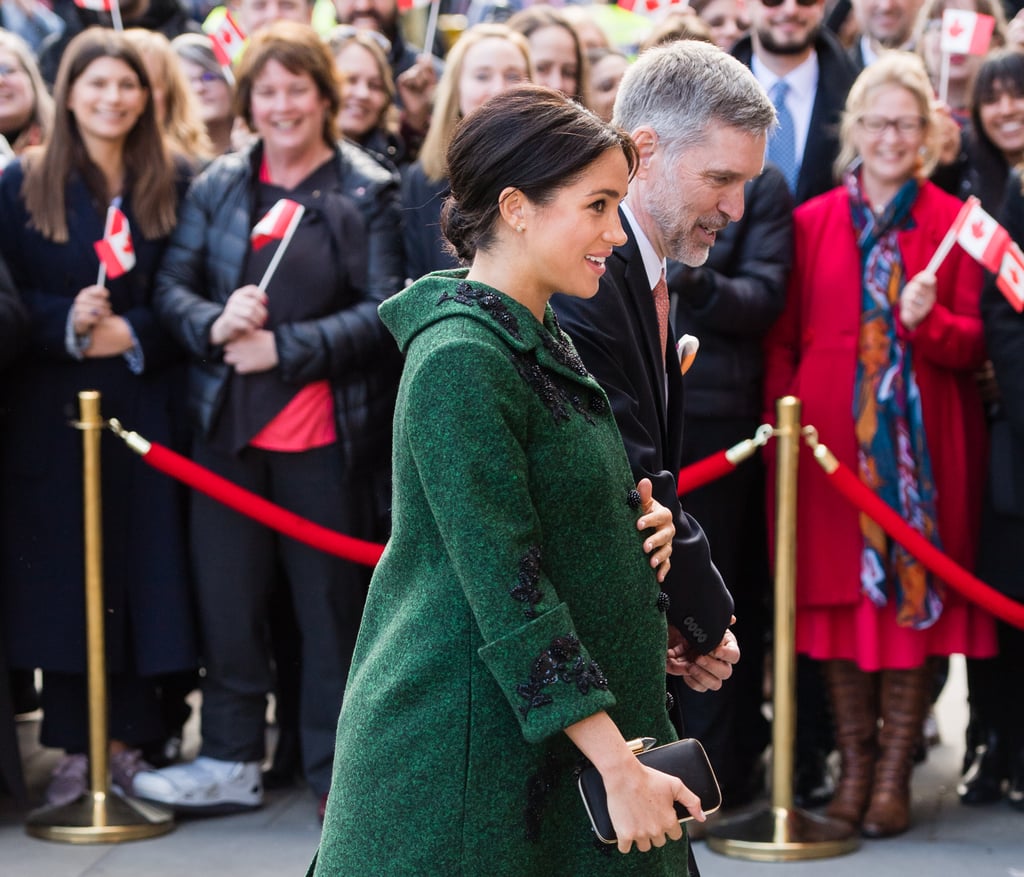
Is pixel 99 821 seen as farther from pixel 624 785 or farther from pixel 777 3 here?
pixel 777 3

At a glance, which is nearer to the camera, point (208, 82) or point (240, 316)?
point (240, 316)

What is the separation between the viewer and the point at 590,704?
6.99 ft

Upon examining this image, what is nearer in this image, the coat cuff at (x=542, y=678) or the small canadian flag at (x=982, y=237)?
the coat cuff at (x=542, y=678)

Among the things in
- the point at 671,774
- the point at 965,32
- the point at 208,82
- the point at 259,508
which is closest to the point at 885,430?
the point at 965,32

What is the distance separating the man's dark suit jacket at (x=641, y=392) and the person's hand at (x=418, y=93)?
399cm

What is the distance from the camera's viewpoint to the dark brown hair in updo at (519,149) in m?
2.24

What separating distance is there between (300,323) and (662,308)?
2.35 m

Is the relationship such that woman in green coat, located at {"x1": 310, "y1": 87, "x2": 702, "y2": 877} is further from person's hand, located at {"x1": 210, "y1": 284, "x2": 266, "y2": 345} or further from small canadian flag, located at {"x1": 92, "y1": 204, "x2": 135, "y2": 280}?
small canadian flag, located at {"x1": 92, "y1": 204, "x2": 135, "y2": 280}

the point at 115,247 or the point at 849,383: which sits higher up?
the point at 115,247

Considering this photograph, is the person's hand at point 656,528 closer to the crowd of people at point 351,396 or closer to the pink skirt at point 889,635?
the crowd of people at point 351,396

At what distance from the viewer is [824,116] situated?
18.3 feet

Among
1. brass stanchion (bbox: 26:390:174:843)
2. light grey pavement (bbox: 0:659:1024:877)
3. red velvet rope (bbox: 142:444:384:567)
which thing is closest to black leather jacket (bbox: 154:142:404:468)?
red velvet rope (bbox: 142:444:384:567)

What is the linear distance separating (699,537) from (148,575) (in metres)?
2.91

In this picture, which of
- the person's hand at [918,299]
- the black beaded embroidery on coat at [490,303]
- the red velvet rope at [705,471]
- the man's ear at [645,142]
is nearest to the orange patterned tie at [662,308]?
the man's ear at [645,142]
